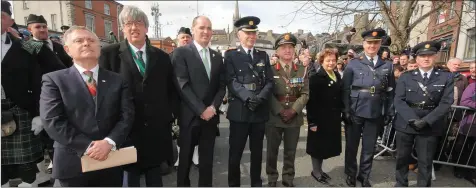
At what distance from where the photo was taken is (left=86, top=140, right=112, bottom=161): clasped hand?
1.95m

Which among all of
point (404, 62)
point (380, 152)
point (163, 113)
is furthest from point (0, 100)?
point (404, 62)

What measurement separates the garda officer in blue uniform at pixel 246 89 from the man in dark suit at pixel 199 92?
19 cm

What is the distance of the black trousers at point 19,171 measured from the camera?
2750 millimetres

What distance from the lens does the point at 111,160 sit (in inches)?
81.3

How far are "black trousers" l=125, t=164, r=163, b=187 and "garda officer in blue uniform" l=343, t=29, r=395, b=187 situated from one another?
8.75 ft

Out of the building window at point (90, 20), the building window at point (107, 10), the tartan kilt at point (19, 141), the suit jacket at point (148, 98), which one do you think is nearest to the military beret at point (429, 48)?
the suit jacket at point (148, 98)

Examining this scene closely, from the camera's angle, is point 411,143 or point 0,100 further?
point 411,143

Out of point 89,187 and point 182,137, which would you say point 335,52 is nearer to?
point 182,137

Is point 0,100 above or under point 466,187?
above

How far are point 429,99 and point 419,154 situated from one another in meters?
0.73

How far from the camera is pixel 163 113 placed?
2.73m

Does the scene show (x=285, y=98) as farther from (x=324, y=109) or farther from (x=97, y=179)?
(x=97, y=179)

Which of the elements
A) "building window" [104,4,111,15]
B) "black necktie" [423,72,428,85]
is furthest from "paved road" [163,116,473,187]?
"building window" [104,4,111,15]

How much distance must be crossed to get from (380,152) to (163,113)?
4.12m
